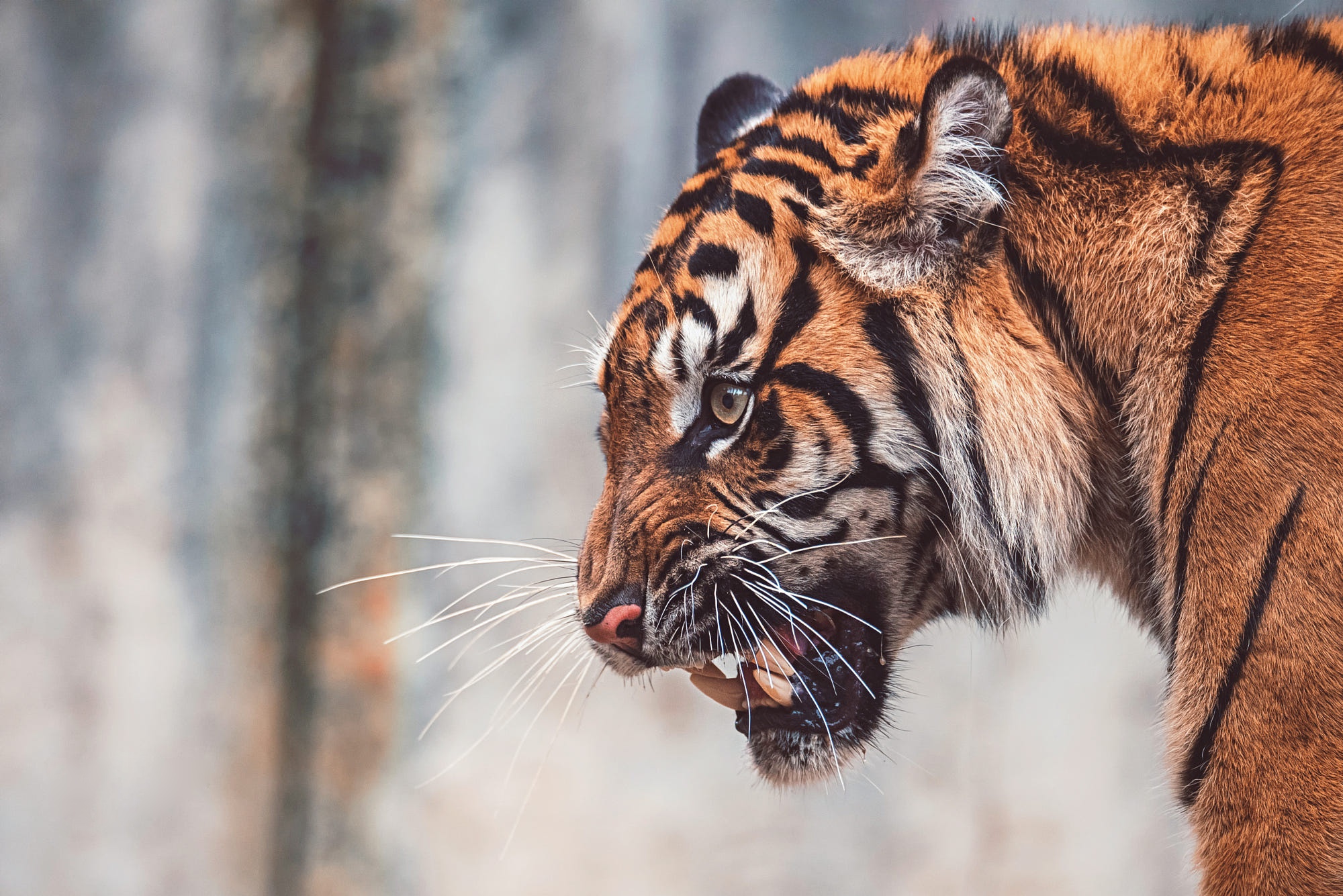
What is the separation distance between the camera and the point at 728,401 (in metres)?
1.16

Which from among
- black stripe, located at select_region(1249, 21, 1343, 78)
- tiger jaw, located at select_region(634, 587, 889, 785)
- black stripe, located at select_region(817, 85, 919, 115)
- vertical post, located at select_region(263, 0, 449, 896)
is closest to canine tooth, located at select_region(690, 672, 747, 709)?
tiger jaw, located at select_region(634, 587, 889, 785)

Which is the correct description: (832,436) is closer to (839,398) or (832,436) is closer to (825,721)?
(839,398)

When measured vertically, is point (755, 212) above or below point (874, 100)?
below

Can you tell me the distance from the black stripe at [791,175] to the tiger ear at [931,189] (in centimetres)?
4

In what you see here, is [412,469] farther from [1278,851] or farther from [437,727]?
[1278,851]

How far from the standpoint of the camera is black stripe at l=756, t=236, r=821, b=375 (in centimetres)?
114

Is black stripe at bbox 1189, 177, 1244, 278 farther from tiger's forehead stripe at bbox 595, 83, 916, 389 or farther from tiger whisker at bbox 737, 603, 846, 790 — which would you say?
tiger whisker at bbox 737, 603, 846, 790

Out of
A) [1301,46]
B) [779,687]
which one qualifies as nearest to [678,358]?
[779,687]

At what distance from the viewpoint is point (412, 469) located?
2584 mm

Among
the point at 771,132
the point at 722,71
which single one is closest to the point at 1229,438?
the point at 771,132

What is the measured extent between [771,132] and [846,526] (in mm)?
509

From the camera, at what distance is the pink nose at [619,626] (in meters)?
1.13

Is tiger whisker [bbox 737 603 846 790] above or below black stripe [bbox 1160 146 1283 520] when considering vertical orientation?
below

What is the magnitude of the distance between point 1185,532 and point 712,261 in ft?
1.82
